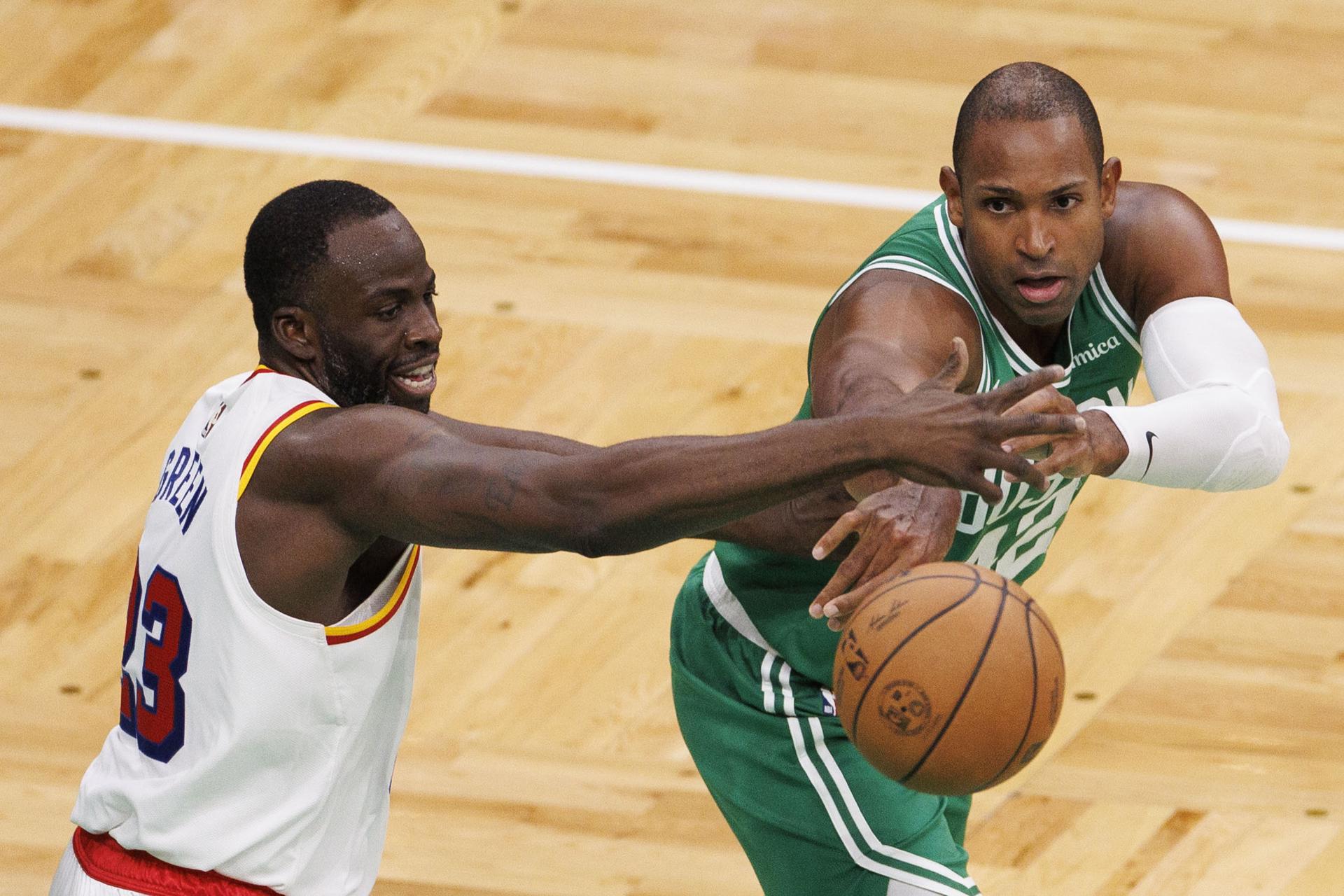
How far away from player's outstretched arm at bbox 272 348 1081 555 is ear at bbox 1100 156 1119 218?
0.76 meters

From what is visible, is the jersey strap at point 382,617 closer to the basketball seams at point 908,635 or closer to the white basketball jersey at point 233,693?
the white basketball jersey at point 233,693

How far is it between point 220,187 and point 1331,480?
160 inches

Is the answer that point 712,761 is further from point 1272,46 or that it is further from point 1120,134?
point 1272,46

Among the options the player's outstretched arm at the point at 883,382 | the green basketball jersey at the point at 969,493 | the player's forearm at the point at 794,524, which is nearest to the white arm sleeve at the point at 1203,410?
the green basketball jersey at the point at 969,493

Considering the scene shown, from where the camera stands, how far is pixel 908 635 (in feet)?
11.7

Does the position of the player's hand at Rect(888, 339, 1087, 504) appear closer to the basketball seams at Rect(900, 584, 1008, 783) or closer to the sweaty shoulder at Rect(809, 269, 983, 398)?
the basketball seams at Rect(900, 584, 1008, 783)

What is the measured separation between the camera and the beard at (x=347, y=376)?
3.70 meters

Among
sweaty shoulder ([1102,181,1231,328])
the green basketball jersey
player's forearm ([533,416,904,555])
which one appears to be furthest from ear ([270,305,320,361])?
sweaty shoulder ([1102,181,1231,328])

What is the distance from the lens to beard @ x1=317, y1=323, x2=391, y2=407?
3701 millimetres

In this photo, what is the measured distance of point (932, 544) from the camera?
3662 mm

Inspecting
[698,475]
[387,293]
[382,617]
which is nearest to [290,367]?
[387,293]

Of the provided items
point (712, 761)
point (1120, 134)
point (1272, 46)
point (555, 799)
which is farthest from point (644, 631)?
point (1272, 46)

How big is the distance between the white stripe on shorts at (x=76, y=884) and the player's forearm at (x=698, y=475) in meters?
1.03

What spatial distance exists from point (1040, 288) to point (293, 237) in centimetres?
134
